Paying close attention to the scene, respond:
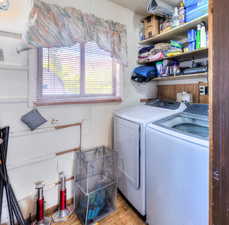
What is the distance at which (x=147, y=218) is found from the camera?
1637 millimetres

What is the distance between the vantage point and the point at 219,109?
1.61 feet

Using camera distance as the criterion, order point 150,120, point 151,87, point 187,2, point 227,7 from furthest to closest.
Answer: point 151,87, point 187,2, point 150,120, point 227,7

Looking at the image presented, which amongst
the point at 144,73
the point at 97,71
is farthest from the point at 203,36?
the point at 97,71

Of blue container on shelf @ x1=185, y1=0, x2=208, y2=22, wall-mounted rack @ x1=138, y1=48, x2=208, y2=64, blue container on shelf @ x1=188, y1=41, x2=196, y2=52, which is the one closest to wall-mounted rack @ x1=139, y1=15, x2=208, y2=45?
blue container on shelf @ x1=185, y1=0, x2=208, y2=22

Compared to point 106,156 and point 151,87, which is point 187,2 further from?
point 106,156

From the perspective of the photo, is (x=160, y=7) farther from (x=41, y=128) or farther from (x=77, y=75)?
(x=41, y=128)

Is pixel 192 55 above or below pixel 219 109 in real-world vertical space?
above

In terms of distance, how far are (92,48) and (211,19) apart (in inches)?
72.5

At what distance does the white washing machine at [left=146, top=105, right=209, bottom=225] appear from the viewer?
1054 mm

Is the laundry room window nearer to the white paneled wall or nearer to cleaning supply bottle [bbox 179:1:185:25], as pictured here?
the white paneled wall

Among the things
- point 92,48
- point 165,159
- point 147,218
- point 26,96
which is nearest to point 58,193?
point 147,218

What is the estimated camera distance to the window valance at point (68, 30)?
1.61m

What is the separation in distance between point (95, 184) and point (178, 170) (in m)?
1.13

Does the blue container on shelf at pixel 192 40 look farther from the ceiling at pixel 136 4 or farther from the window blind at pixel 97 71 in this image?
the window blind at pixel 97 71
